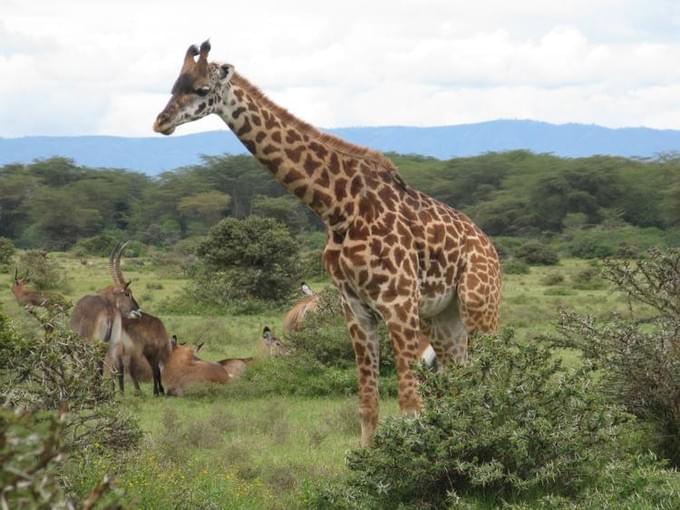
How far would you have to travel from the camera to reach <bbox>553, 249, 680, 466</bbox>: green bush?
280 inches

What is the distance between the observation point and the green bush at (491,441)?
6.20 metres

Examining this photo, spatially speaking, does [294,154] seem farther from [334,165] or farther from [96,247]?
[96,247]

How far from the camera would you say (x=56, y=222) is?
52.2m

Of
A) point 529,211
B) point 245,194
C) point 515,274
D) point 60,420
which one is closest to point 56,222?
point 245,194

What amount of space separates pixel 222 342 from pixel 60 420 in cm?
1494

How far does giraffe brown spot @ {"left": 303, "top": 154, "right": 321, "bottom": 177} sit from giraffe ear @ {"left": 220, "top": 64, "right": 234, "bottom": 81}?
73cm

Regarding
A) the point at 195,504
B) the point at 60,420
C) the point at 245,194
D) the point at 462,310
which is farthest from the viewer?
the point at 245,194

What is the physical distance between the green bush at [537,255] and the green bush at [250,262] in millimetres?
16987

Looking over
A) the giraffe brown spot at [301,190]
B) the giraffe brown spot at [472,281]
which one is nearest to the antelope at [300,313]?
the giraffe brown spot at [472,281]

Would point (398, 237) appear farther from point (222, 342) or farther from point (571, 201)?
point (571, 201)

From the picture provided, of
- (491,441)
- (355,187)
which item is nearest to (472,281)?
(355,187)

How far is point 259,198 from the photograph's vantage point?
172 ft

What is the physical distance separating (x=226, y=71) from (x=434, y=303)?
2.10m

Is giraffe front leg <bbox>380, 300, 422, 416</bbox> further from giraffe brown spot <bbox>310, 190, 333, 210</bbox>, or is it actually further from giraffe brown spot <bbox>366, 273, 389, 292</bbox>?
giraffe brown spot <bbox>310, 190, 333, 210</bbox>
